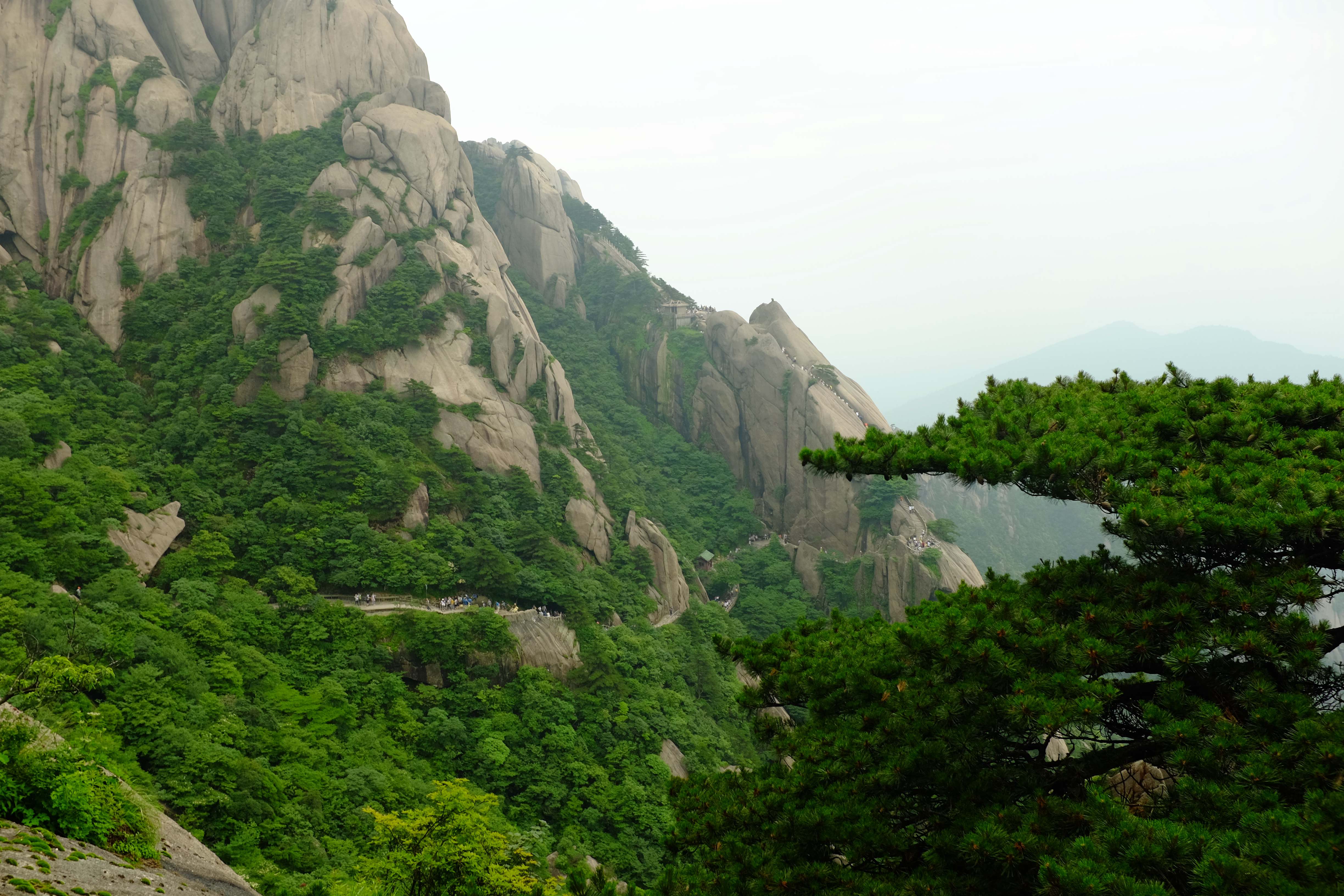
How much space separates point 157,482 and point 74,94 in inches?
1054

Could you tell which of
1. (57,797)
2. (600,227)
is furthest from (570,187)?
(57,797)

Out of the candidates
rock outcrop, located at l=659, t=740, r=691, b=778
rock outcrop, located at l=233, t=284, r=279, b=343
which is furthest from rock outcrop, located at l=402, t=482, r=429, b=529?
rock outcrop, located at l=659, t=740, r=691, b=778

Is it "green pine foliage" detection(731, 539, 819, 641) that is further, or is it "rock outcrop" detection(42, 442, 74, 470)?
"green pine foliage" detection(731, 539, 819, 641)

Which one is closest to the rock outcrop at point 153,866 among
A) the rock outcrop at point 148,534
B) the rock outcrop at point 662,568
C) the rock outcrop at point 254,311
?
the rock outcrop at point 148,534

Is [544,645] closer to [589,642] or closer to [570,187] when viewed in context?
[589,642]

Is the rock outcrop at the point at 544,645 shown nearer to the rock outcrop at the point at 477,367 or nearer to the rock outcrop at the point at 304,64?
the rock outcrop at the point at 477,367

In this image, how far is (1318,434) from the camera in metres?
7.50

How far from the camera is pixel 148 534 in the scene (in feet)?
91.7

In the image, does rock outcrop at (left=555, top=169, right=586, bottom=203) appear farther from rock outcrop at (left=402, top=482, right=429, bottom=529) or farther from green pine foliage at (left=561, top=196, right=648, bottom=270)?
rock outcrop at (left=402, top=482, right=429, bottom=529)

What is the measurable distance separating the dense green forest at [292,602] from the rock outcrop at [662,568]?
1085 millimetres

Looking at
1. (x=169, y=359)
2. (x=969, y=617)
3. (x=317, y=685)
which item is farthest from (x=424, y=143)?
(x=969, y=617)

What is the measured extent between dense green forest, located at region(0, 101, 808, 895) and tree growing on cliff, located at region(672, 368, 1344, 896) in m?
1.86

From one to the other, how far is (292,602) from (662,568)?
20340mm

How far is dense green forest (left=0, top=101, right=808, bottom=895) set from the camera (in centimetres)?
1852
